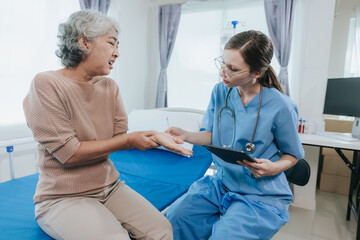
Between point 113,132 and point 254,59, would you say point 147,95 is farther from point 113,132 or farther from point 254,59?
point 254,59

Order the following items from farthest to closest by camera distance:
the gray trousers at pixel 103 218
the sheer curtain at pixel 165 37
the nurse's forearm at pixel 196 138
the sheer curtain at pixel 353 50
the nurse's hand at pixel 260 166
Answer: the sheer curtain at pixel 353 50 < the sheer curtain at pixel 165 37 < the nurse's forearm at pixel 196 138 < the nurse's hand at pixel 260 166 < the gray trousers at pixel 103 218

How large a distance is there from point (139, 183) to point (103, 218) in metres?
0.61

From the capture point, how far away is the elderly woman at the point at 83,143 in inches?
33.8

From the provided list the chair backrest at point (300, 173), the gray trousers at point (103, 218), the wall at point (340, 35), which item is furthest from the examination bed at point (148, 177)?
the wall at point (340, 35)

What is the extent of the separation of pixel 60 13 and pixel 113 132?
1620 mm

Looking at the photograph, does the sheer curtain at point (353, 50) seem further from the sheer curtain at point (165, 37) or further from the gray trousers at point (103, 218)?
the gray trousers at point (103, 218)

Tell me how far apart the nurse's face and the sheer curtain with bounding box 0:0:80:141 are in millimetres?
1487

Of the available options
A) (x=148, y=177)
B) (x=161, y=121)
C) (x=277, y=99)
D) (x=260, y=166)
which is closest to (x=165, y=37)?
(x=161, y=121)

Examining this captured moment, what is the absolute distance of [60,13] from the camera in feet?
6.85

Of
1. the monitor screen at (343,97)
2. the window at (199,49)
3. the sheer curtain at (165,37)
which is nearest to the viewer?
the monitor screen at (343,97)

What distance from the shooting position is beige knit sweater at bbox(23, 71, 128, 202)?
0.86m

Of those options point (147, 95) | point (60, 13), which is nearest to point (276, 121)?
point (60, 13)

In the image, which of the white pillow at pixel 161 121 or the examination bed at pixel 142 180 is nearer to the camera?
the examination bed at pixel 142 180

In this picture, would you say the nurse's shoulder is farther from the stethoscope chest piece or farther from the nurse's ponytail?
the stethoscope chest piece
